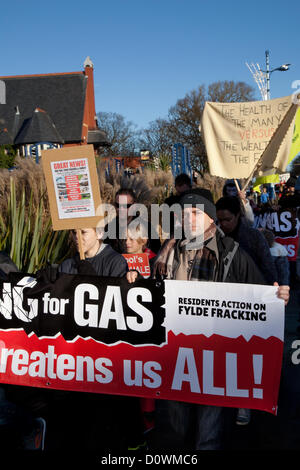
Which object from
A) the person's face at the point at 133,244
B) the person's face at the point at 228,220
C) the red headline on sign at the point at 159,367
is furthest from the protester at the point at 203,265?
the person's face at the point at 133,244

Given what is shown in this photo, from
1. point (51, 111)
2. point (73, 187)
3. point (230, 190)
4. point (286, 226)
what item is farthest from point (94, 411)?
point (51, 111)

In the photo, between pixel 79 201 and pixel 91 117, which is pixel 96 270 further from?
pixel 91 117

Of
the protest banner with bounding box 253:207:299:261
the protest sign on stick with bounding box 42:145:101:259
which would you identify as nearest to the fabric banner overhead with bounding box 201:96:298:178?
the protest sign on stick with bounding box 42:145:101:259

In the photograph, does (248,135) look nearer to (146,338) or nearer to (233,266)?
(233,266)

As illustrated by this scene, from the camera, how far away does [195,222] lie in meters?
3.22

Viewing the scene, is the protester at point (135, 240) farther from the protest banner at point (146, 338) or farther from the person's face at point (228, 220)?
the protest banner at point (146, 338)

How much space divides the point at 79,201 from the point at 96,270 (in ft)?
1.65

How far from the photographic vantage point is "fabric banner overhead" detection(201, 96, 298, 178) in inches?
219

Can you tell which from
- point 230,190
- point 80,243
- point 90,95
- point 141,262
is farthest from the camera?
point 90,95

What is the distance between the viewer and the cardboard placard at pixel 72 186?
11.1 feet

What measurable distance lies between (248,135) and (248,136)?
13 mm

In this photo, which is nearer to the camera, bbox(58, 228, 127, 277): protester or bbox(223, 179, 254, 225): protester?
bbox(58, 228, 127, 277): protester

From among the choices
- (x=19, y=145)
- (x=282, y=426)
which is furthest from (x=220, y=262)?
(x=19, y=145)

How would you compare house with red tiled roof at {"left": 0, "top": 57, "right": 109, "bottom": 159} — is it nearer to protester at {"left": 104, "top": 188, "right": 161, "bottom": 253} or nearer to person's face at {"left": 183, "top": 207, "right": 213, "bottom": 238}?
protester at {"left": 104, "top": 188, "right": 161, "bottom": 253}
